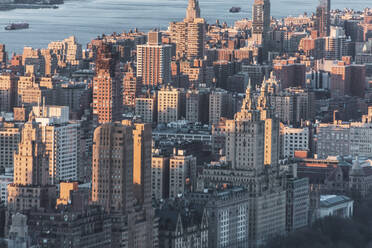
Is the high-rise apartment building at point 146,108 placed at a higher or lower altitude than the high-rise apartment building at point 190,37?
lower

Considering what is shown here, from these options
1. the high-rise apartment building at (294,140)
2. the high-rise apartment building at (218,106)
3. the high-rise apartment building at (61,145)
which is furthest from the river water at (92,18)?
the high-rise apartment building at (61,145)

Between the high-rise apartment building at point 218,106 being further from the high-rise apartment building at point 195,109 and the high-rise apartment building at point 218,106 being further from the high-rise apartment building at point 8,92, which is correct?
the high-rise apartment building at point 8,92

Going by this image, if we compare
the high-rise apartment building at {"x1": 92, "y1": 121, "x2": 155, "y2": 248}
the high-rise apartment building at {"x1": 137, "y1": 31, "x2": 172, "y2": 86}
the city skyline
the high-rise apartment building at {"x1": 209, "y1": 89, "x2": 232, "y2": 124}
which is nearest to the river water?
the city skyline

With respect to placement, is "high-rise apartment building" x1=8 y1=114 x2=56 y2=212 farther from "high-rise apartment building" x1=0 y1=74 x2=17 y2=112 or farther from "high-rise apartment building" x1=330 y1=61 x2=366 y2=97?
"high-rise apartment building" x1=330 y1=61 x2=366 y2=97

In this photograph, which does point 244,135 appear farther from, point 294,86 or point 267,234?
point 294,86

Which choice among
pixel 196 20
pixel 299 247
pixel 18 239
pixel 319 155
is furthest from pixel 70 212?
pixel 196 20

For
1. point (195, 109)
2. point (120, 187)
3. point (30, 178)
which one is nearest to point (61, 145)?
point (30, 178)
